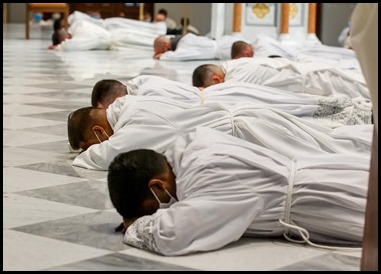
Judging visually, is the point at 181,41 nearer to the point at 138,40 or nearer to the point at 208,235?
the point at 138,40

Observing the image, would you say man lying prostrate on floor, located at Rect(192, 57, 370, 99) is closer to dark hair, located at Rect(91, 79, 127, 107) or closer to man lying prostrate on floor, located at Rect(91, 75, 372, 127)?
man lying prostrate on floor, located at Rect(91, 75, 372, 127)

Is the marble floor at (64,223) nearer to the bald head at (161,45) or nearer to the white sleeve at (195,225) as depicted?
the white sleeve at (195,225)

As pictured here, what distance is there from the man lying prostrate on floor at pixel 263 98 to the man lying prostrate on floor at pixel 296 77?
2.56 ft

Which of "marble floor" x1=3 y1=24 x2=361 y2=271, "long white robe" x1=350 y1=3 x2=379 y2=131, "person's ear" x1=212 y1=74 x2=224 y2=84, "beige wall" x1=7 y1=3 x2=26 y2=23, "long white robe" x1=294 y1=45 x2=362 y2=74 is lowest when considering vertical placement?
"beige wall" x1=7 y1=3 x2=26 y2=23

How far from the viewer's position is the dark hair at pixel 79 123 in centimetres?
387

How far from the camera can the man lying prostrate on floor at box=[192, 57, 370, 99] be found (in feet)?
18.1

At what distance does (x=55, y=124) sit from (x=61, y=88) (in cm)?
206

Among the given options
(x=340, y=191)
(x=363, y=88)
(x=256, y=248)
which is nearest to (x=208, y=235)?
Answer: (x=256, y=248)

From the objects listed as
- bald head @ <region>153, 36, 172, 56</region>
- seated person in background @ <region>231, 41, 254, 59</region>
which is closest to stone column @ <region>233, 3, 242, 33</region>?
bald head @ <region>153, 36, 172, 56</region>

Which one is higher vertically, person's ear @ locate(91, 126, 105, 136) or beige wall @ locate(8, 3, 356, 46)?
person's ear @ locate(91, 126, 105, 136)

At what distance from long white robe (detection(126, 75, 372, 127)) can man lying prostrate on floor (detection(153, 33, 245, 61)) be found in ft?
20.0

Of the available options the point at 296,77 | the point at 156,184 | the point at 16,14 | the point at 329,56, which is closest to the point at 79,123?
the point at 156,184

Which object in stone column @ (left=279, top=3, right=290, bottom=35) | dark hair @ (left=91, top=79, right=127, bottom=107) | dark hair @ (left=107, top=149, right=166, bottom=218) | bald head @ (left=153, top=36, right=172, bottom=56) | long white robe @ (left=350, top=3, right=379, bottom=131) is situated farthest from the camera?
stone column @ (left=279, top=3, right=290, bottom=35)

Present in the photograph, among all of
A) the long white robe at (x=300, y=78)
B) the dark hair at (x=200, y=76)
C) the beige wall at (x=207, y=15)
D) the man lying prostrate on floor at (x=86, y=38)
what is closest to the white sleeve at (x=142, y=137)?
the dark hair at (x=200, y=76)
